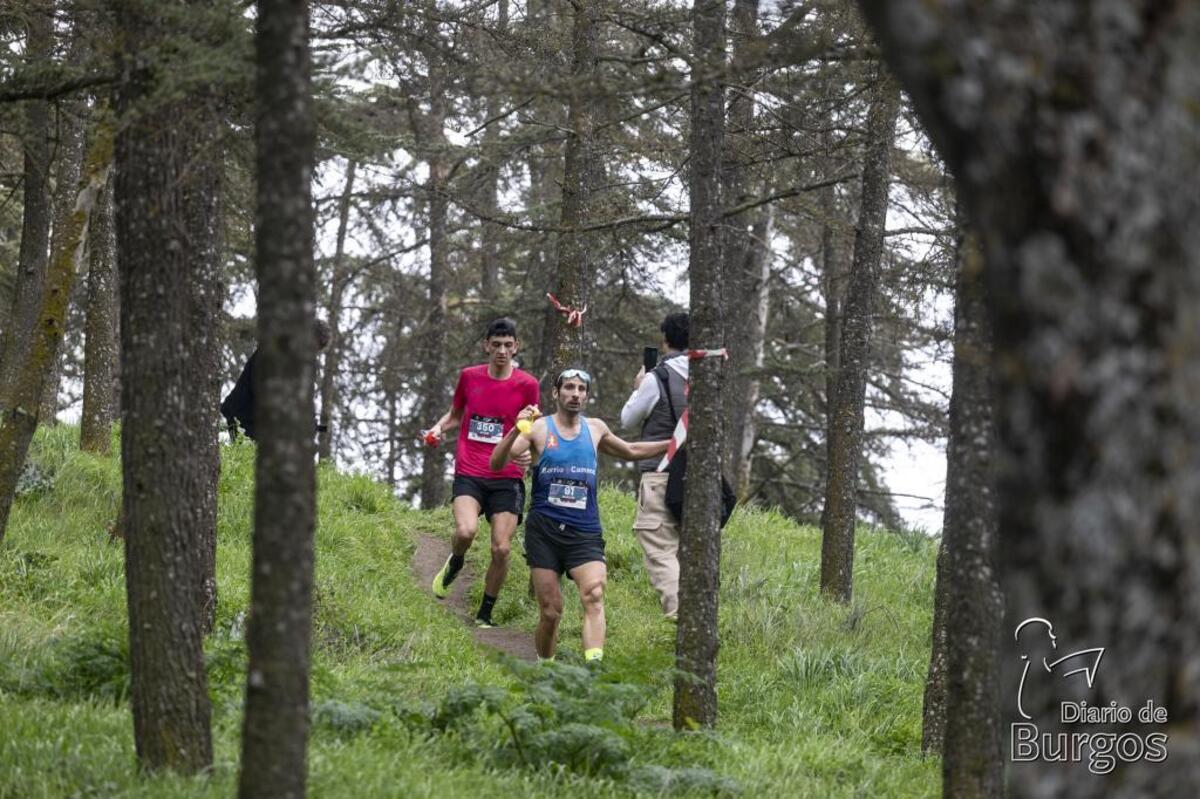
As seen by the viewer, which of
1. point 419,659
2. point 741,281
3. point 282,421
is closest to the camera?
point 282,421

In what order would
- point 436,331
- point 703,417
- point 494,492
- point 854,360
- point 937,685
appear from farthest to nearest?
point 436,331
point 854,360
point 494,492
point 937,685
point 703,417

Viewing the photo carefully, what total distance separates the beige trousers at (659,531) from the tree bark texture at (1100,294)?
7.39m

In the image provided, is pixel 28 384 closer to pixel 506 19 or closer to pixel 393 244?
pixel 506 19

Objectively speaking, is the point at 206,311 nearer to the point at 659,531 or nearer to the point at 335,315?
the point at 659,531

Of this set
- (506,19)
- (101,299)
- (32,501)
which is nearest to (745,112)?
(506,19)

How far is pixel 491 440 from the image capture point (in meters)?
10.8

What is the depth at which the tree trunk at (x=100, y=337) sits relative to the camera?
1263 centimetres

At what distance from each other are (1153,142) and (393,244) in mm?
21018

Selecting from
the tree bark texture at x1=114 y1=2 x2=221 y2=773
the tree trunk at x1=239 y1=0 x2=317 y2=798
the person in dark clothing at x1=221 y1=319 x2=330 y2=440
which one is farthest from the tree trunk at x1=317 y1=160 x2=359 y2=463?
the tree trunk at x1=239 y1=0 x2=317 y2=798

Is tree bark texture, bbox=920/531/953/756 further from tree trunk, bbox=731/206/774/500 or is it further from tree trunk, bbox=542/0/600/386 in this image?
tree trunk, bbox=731/206/774/500

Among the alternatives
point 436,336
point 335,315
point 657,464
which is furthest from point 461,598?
point 335,315

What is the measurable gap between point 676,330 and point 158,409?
523 centimetres

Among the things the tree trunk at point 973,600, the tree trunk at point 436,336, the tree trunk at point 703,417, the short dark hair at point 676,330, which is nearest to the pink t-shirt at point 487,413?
the short dark hair at point 676,330

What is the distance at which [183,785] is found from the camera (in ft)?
16.4
